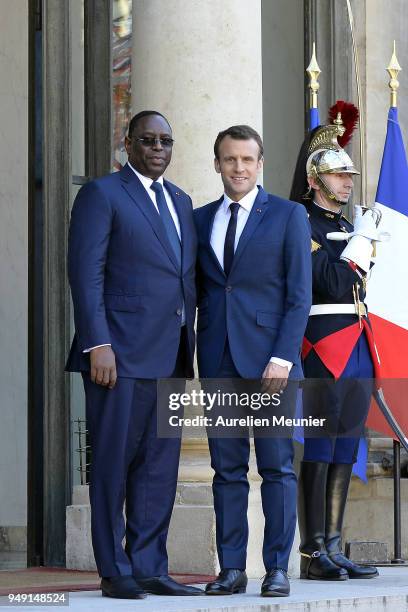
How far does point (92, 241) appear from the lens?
607 centimetres

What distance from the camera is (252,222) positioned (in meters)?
6.32

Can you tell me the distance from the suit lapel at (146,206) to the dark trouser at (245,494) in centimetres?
46

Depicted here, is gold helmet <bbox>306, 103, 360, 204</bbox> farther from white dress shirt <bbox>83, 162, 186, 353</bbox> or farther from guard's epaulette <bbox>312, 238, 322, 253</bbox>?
white dress shirt <bbox>83, 162, 186, 353</bbox>

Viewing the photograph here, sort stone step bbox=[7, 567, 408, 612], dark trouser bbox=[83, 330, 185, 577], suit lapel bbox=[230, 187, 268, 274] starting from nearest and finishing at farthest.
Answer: stone step bbox=[7, 567, 408, 612] < dark trouser bbox=[83, 330, 185, 577] < suit lapel bbox=[230, 187, 268, 274]

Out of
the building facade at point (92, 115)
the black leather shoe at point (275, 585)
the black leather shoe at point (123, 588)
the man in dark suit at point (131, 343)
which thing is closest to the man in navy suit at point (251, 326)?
the black leather shoe at point (275, 585)

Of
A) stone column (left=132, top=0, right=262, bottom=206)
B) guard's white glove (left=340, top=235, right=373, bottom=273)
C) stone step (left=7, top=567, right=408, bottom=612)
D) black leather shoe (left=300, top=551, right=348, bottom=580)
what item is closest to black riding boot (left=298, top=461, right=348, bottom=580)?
black leather shoe (left=300, top=551, right=348, bottom=580)

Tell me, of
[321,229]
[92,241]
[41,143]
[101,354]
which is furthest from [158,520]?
[41,143]

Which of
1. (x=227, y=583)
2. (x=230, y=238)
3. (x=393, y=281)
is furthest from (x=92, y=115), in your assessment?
(x=227, y=583)

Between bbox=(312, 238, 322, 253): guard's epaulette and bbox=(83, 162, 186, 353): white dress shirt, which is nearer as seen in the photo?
bbox=(83, 162, 186, 353): white dress shirt

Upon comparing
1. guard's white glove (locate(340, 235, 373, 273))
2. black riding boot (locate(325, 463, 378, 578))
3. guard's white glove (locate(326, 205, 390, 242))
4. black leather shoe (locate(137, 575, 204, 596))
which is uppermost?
guard's white glove (locate(326, 205, 390, 242))

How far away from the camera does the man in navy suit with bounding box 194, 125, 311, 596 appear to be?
20.2 ft

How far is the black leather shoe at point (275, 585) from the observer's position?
6.09 m

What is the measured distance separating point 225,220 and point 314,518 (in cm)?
142

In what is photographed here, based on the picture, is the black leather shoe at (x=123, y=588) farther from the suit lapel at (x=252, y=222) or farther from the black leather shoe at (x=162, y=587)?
the suit lapel at (x=252, y=222)
